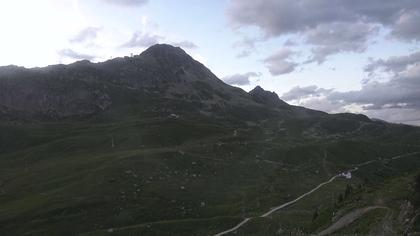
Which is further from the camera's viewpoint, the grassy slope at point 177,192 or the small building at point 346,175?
the small building at point 346,175

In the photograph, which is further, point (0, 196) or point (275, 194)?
point (0, 196)

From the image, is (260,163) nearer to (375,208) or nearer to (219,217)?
(219,217)

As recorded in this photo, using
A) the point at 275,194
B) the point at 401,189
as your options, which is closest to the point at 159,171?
the point at 275,194

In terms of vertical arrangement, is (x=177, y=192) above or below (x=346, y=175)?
below

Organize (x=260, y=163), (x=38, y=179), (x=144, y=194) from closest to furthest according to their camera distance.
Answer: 1. (x=144, y=194)
2. (x=38, y=179)
3. (x=260, y=163)

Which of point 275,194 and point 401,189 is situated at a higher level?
point 401,189

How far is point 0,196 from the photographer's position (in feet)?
440

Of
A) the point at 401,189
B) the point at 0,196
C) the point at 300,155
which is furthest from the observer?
the point at 300,155

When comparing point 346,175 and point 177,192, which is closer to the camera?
point 177,192

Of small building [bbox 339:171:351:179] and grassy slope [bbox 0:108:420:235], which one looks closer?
grassy slope [bbox 0:108:420:235]

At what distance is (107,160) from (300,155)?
6814 centimetres

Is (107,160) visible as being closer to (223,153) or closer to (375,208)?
(223,153)

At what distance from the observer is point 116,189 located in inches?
4825

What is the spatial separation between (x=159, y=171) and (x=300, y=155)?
63.3m
